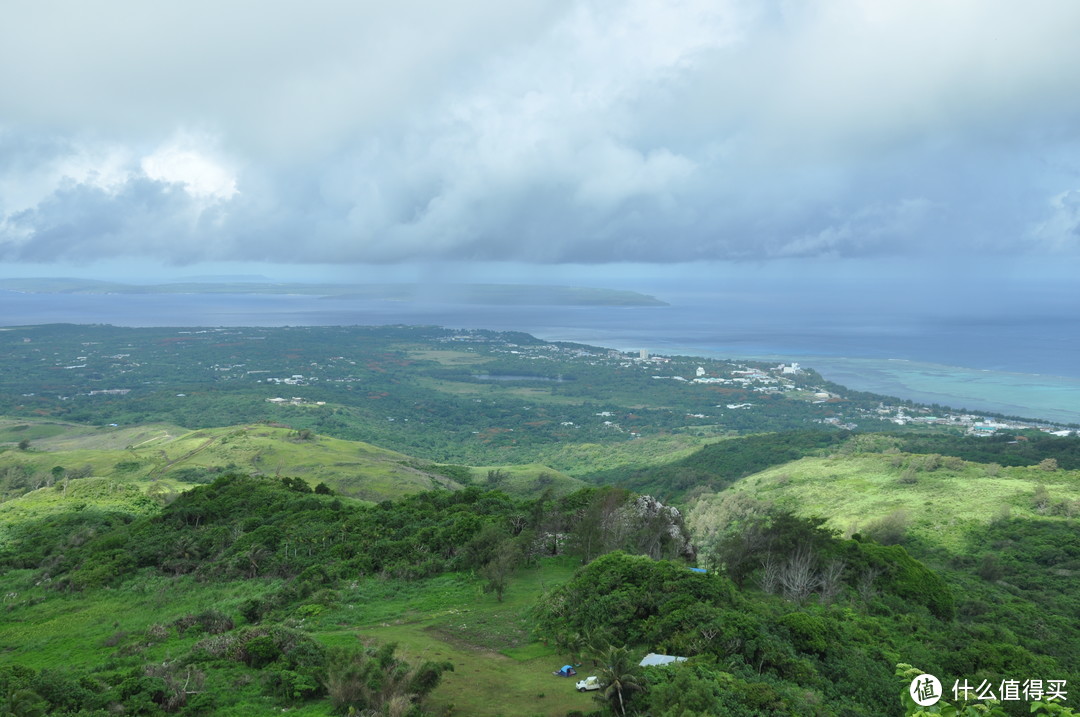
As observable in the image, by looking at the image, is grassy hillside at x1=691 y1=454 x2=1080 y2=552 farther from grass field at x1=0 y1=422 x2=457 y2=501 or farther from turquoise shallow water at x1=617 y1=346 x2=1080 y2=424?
turquoise shallow water at x1=617 y1=346 x2=1080 y2=424

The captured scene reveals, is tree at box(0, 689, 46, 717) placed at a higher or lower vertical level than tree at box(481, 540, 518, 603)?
higher

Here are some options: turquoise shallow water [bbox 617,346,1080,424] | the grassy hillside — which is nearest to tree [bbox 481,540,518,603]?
the grassy hillside

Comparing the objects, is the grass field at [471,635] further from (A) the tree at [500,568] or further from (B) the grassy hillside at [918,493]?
(B) the grassy hillside at [918,493]

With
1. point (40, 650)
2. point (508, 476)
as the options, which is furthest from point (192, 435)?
point (40, 650)

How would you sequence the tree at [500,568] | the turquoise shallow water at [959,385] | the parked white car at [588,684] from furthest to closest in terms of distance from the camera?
1. the turquoise shallow water at [959,385]
2. the tree at [500,568]
3. the parked white car at [588,684]

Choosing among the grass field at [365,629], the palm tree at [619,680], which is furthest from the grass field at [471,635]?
the palm tree at [619,680]

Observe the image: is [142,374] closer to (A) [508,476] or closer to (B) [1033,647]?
(A) [508,476]

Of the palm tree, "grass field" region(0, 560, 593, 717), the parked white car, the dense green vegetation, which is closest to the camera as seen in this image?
the palm tree

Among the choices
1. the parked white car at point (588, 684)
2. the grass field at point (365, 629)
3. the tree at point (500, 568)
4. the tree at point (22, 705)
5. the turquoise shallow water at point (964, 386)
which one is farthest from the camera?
the turquoise shallow water at point (964, 386)

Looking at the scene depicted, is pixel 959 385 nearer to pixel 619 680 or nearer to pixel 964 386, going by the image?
pixel 964 386
